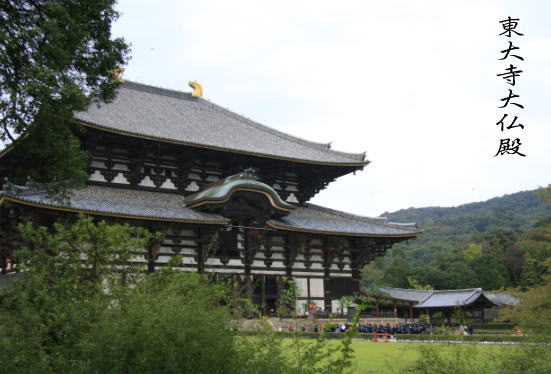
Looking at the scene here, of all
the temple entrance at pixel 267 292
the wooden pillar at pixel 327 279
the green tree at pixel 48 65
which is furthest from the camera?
the wooden pillar at pixel 327 279

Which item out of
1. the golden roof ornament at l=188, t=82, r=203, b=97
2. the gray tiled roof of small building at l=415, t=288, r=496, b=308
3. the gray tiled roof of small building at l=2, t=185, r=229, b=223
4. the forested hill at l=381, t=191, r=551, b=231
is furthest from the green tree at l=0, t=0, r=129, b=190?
the forested hill at l=381, t=191, r=551, b=231

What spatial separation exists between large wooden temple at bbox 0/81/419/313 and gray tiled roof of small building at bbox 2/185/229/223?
5cm

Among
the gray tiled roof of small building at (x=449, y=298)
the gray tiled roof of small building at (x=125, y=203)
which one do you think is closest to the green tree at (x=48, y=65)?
the gray tiled roof of small building at (x=125, y=203)

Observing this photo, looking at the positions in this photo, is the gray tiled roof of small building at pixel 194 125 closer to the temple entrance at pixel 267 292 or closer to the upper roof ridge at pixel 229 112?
the upper roof ridge at pixel 229 112

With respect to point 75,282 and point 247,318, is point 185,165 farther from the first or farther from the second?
point 75,282

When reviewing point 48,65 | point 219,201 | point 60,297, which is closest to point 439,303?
point 219,201

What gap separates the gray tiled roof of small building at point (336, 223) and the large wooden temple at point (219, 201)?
72 mm

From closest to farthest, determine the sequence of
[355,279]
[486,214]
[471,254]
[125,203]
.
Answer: [125,203], [355,279], [471,254], [486,214]

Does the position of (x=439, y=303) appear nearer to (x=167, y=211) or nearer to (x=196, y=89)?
(x=196, y=89)

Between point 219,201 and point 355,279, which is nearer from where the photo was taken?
point 219,201

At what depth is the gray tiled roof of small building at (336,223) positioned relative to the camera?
27.7 m

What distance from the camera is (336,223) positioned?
98.2ft

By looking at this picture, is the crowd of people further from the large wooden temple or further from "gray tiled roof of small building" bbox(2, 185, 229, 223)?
"gray tiled roof of small building" bbox(2, 185, 229, 223)

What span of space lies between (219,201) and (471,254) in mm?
65548
